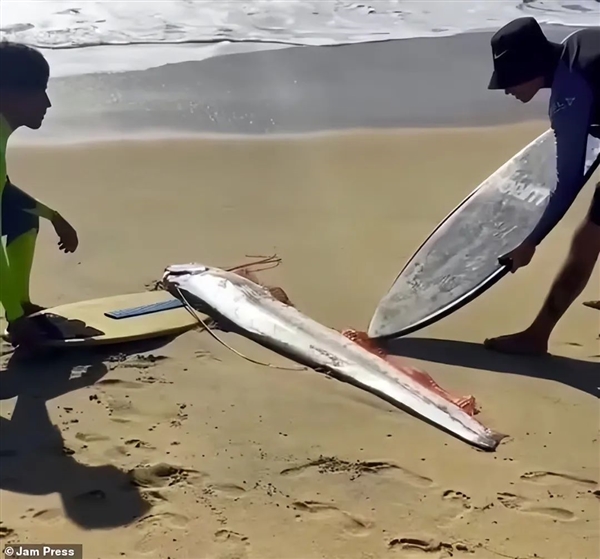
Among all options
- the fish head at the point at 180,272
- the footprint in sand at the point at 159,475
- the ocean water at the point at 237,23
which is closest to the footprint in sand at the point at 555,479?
the footprint in sand at the point at 159,475

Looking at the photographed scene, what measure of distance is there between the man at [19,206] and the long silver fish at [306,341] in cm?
60

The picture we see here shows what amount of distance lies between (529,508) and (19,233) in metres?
2.29

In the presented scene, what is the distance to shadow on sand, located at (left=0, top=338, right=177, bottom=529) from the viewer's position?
267cm

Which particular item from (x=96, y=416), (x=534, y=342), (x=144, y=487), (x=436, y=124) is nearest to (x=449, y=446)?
(x=534, y=342)

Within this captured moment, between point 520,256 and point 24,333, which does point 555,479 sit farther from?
point 24,333

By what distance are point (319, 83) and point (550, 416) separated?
427 centimetres

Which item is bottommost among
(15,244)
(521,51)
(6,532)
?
(6,532)

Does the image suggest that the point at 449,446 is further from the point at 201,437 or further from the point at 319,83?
the point at 319,83

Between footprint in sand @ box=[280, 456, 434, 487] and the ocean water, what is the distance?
4.25 m

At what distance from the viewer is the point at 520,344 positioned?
343 centimetres

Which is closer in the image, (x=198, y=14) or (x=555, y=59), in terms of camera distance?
(x=555, y=59)

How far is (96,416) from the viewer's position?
3.12 m

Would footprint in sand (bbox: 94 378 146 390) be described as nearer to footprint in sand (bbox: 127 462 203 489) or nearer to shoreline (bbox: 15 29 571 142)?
footprint in sand (bbox: 127 462 203 489)

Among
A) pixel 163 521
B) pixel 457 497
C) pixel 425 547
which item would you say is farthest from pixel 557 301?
pixel 163 521
